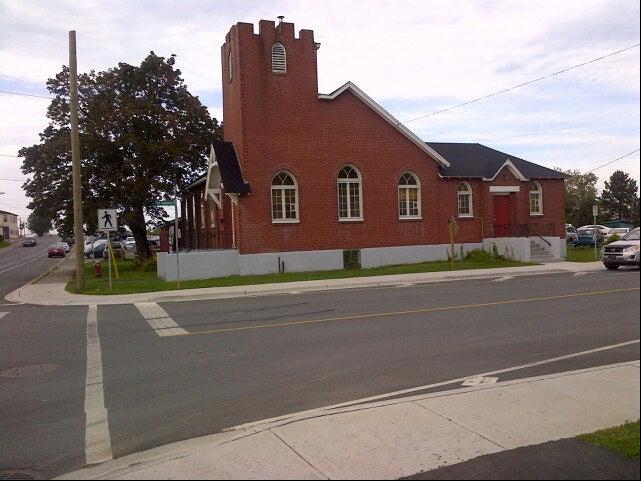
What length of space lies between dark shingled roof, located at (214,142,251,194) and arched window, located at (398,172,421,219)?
7.74 meters

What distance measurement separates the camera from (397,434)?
192 inches

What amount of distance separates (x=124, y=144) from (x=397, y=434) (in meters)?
30.0

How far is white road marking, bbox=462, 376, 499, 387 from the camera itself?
6.78 meters

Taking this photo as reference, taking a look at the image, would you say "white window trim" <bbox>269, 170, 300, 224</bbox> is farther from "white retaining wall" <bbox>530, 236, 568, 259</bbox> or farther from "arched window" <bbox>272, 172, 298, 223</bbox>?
"white retaining wall" <bbox>530, 236, 568, 259</bbox>

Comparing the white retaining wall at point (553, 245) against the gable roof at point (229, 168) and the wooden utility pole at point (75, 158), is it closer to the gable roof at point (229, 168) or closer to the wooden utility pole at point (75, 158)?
the gable roof at point (229, 168)

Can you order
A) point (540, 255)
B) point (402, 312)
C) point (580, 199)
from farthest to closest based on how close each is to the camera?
point (580, 199) → point (540, 255) → point (402, 312)

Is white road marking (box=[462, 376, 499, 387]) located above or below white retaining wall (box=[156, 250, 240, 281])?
→ below

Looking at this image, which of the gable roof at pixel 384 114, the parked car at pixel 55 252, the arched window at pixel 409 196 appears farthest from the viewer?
the parked car at pixel 55 252

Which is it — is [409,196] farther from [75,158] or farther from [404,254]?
[75,158]

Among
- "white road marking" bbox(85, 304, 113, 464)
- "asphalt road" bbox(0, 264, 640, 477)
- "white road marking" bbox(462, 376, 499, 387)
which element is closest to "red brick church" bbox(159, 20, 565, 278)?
"asphalt road" bbox(0, 264, 640, 477)

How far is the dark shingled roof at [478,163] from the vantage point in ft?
98.0

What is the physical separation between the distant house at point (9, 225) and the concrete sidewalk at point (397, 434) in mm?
146594

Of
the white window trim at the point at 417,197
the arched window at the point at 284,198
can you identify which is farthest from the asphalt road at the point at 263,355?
the white window trim at the point at 417,197

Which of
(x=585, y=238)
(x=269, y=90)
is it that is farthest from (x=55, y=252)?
(x=585, y=238)
